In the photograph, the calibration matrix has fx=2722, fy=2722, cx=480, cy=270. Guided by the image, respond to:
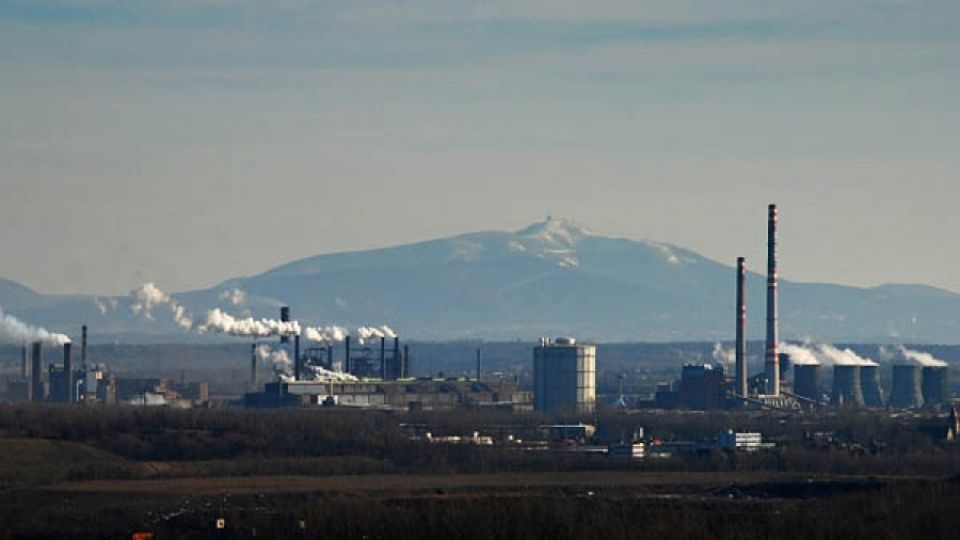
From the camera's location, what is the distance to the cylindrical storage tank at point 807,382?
566ft

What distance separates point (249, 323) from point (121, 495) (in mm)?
89209

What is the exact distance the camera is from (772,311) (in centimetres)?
15762

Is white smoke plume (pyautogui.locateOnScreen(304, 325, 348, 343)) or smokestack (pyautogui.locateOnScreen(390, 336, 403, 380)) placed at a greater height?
white smoke plume (pyautogui.locateOnScreen(304, 325, 348, 343))

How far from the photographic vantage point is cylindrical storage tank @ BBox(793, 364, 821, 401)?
172m

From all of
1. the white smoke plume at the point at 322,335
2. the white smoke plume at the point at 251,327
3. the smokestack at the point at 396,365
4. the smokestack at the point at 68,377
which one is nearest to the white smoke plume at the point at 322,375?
the white smoke plume at the point at 251,327

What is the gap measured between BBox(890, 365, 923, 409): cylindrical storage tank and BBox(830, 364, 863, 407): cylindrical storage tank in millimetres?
2255

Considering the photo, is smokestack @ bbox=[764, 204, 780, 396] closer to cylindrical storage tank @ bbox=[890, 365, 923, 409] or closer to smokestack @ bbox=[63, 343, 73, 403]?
cylindrical storage tank @ bbox=[890, 365, 923, 409]

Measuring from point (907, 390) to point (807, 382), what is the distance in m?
7.36

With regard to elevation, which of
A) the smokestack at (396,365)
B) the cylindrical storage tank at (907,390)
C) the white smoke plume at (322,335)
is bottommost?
the cylindrical storage tank at (907,390)

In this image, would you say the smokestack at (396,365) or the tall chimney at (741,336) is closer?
the tall chimney at (741,336)

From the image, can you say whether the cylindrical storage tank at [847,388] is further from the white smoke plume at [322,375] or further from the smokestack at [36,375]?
the smokestack at [36,375]

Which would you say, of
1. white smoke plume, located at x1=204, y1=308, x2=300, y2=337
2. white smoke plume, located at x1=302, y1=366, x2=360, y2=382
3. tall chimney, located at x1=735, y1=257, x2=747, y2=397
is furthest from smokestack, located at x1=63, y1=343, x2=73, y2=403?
tall chimney, located at x1=735, y1=257, x2=747, y2=397

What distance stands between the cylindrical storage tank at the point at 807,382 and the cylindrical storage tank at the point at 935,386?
7.57 meters

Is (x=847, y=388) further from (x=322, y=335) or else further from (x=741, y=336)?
(x=322, y=335)
